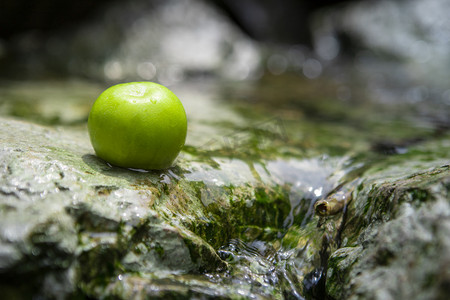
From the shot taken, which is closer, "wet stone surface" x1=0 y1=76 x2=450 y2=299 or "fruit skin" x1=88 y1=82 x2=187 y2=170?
"wet stone surface" x1=0 y1=76 x2=450 y2=299

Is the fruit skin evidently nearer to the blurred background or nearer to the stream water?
the stream water

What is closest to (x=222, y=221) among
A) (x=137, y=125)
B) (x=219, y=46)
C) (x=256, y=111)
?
(x=137, y=125)

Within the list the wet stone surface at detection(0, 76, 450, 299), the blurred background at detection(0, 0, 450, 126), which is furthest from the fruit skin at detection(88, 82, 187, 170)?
the blurred background at detection(0, 0, 450, 126)

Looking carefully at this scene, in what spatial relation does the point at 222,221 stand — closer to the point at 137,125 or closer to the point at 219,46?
the point at 137,125

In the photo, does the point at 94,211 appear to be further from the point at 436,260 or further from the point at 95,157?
the point at 436,260

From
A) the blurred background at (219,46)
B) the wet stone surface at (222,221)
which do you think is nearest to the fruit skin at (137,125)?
the wet stone surface at (222,221)
